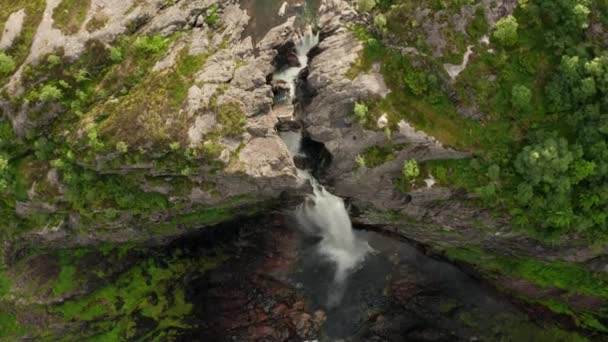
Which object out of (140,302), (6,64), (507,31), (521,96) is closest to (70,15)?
(6,64)

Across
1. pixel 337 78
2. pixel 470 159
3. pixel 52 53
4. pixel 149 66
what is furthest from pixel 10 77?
pixel 470 159

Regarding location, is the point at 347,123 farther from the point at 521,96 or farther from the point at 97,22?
the point at 97,22

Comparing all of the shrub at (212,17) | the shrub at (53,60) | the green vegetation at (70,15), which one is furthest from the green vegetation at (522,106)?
the shrub at (53,60)

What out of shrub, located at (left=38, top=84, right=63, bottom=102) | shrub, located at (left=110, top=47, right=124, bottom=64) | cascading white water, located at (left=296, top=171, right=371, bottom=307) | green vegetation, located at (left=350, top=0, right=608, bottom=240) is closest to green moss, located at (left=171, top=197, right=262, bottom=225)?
cascading white water, located at (left=296, top=171, right=371, bottom=307)

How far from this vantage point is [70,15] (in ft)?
94.9

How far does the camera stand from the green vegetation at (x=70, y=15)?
28.8 metres

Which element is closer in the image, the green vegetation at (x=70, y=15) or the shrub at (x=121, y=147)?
the shrub at (x=121, y=147)

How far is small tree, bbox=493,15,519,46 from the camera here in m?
25.0

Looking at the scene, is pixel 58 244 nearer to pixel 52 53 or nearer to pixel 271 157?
pixel 52 53

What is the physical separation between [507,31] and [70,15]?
2814cm

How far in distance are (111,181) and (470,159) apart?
24777 millimetres

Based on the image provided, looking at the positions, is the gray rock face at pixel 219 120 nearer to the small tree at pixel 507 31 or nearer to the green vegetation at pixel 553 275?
the small tree at pixel 507 31

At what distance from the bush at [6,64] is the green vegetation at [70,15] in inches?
147

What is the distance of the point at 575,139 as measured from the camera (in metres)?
26.0
